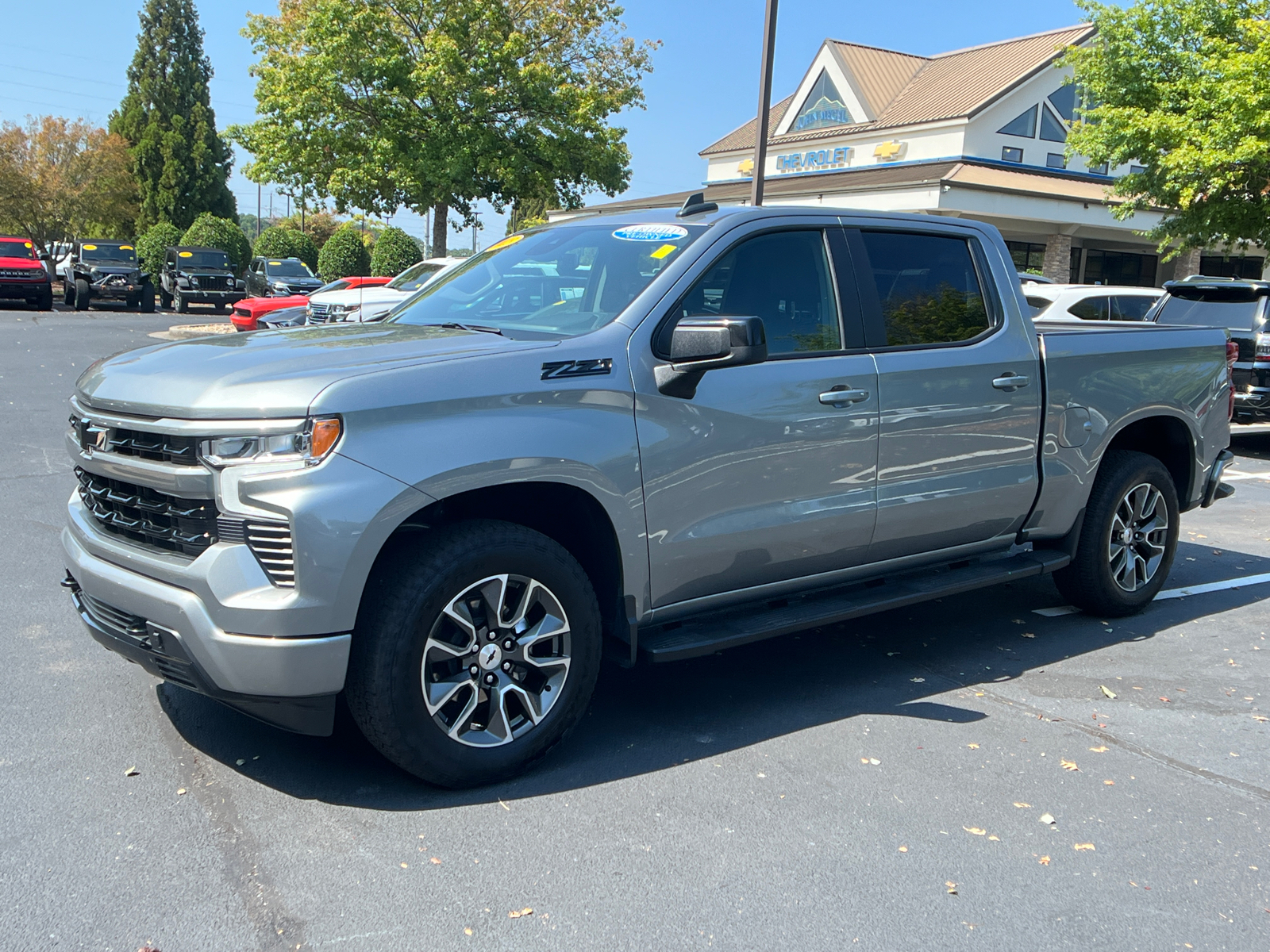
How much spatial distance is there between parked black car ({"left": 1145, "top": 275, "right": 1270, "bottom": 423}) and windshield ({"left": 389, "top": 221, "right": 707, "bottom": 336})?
10.0 metres

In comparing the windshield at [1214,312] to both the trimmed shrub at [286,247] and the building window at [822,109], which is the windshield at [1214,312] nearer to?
the building window at [822,109]

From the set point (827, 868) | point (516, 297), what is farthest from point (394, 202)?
point (827, 868)

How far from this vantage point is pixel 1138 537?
5949mm

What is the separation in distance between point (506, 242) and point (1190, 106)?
17067 mm

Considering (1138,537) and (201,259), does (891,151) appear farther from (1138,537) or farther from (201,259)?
(1138,537)

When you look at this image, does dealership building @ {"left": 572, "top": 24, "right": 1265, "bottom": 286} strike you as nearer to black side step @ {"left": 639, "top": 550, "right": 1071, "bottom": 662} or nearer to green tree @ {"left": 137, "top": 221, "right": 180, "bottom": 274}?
green tree @ {"left": 137, "top": 221, "right": 180, "bottom": 274}

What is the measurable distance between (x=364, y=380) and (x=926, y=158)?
104ft

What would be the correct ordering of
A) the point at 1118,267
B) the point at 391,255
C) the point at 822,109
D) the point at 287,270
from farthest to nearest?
the point at 1118,267 → the point at 822,109 → the point at 391,255 → the point at 287,270

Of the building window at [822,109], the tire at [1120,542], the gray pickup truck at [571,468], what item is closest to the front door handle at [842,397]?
the gray pickup truck at [571,468]

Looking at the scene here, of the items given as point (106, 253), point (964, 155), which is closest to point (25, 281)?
point (106, 253)

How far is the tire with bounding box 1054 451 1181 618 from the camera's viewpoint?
5.70 meters

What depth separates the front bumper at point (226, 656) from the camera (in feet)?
10.8

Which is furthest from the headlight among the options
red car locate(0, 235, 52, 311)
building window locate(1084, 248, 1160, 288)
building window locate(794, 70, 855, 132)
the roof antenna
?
building window locate(1084, 248, 1160, 288)

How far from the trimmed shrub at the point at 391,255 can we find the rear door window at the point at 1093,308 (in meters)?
23.9
